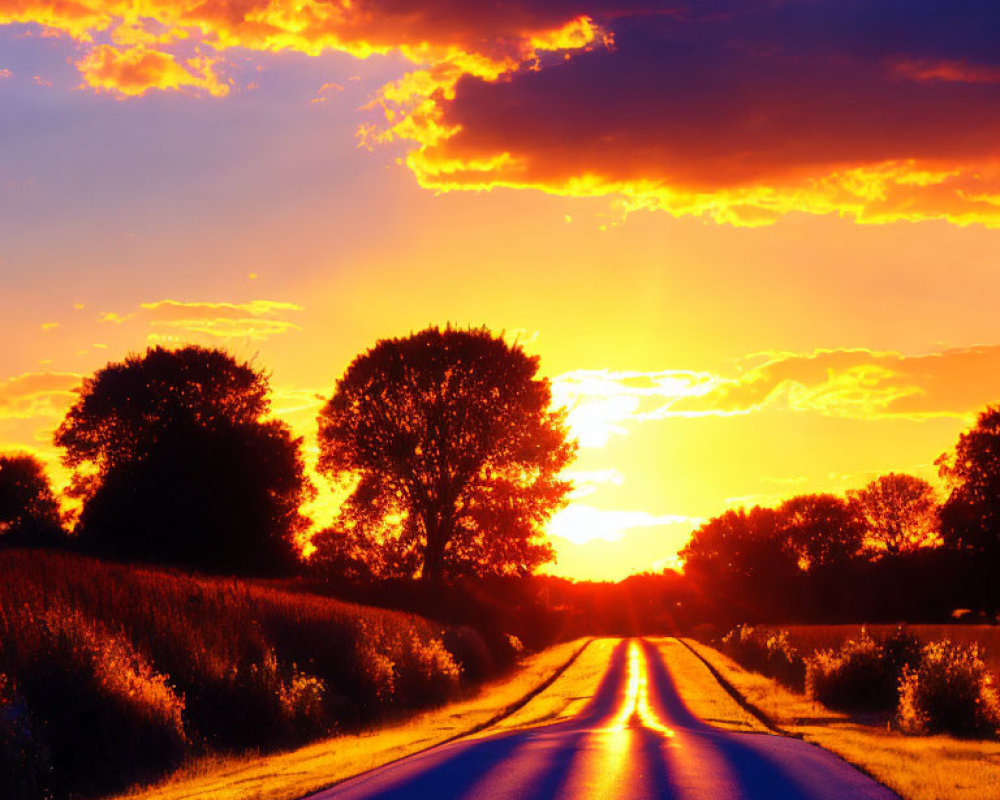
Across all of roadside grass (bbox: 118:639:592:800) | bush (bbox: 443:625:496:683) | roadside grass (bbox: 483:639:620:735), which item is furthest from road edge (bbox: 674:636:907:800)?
bush (bbox: 443:625:496:683)

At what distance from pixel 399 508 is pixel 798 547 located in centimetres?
8096

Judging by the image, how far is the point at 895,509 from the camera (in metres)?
114

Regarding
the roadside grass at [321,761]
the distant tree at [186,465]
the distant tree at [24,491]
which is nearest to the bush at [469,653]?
the roadside grass at [321,761]

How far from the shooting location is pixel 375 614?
123ft

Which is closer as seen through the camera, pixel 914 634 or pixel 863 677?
pixel 863 677

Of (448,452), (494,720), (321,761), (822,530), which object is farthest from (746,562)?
(321,761)

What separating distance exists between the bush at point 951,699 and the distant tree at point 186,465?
38.3 metres

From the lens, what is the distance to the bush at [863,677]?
30.6 meters

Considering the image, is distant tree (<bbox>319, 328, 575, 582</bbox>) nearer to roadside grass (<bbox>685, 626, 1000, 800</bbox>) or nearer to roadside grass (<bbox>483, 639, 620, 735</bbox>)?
roadside grass (<bbox>483, 639, 620, 735</bbox>)

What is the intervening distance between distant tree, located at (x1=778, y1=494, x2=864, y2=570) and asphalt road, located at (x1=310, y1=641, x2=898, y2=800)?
108796 mm

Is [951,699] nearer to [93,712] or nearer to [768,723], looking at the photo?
[768,723]

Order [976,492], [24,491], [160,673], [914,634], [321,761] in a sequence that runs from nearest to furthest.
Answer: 1. [321,761]
2. [160,673]
3. [914,634]
4. [976,492]
5. [24,491]

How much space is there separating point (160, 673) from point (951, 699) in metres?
17.1

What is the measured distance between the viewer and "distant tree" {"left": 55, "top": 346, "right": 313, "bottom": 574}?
54.8 meters
